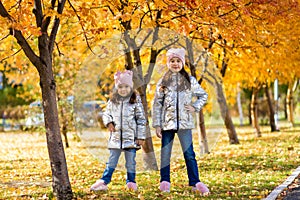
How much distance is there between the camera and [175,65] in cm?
743

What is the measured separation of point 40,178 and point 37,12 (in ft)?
13.8

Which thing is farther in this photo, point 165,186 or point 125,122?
point 165,186

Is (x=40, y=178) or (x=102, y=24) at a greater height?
(x=102, y=24)

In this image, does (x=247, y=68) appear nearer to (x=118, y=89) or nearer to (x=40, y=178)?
(x=40, y=178)

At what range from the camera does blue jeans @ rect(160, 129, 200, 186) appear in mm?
7355

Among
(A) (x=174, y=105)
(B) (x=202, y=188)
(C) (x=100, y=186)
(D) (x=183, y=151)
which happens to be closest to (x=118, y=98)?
(A) (x=174, y=105)

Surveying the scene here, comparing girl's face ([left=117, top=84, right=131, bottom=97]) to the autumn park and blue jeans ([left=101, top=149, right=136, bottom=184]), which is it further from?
blue jeans ([left=101, top=149, right=136, bottom=184])

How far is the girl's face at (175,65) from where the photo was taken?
7422 millimetres

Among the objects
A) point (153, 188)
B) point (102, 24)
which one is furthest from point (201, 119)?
point (153, 188)

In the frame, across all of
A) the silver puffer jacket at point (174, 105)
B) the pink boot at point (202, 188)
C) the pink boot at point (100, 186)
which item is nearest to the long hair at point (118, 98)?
the silver puffer jacket at point (174, 105)

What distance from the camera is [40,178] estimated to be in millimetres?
10445

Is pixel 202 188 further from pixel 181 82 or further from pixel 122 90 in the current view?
pixel 122 90

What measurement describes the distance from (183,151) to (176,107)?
62 centimetres

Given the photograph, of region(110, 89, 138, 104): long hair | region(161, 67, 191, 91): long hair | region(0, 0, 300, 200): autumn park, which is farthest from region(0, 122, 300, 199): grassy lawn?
region(161, 67, 191, 91): long hair
